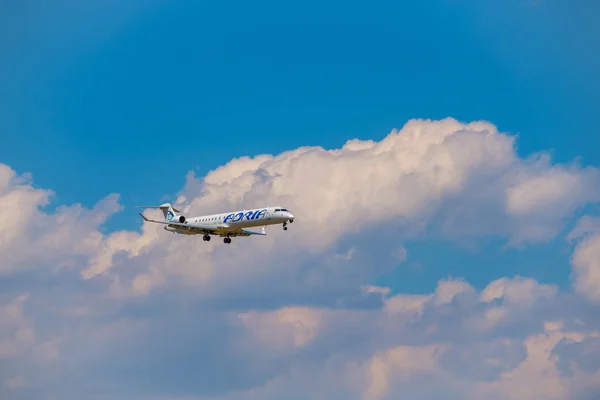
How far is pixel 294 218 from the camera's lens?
194875 mm

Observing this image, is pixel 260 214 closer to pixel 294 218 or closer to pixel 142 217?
pixel 294 218

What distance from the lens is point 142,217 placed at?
199 metres

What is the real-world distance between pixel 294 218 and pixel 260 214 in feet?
21.2

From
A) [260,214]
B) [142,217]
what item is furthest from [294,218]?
[142,217]

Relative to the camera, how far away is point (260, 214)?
196 metres

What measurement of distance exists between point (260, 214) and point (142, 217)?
22786 millimetres

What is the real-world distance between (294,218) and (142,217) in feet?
95.8
